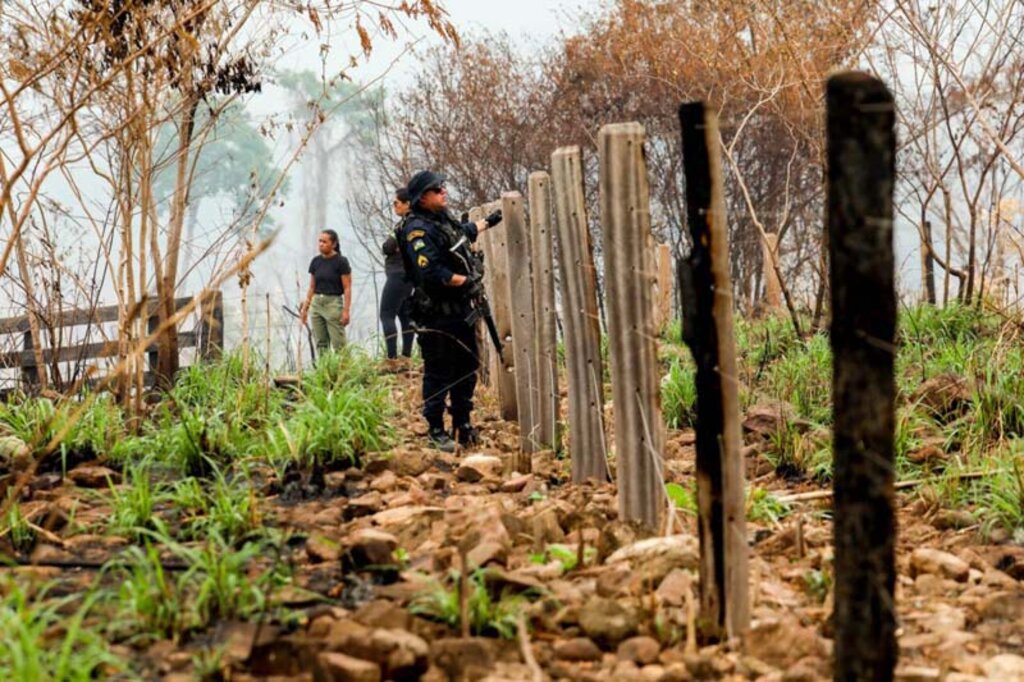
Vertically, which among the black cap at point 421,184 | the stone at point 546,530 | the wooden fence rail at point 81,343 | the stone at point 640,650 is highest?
the black cap at point 421,184

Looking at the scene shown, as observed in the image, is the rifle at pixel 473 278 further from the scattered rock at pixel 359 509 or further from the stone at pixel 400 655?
the stone at pixel 400 655

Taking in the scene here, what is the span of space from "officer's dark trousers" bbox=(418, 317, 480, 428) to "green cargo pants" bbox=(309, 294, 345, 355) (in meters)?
4.43

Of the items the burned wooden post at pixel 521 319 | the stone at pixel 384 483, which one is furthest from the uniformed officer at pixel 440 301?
the stone at pixel 384 483

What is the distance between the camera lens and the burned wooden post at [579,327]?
548cm

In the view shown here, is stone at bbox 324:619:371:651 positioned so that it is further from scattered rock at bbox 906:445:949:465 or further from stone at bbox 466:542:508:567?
scattered rock at bbox 906:445:949:465

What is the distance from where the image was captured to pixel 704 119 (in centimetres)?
304

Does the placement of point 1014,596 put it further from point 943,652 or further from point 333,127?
point 333,127

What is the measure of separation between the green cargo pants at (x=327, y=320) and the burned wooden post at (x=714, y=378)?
8637mm

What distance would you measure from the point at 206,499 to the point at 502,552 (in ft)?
5.41

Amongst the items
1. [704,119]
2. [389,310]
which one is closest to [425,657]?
[704,119]

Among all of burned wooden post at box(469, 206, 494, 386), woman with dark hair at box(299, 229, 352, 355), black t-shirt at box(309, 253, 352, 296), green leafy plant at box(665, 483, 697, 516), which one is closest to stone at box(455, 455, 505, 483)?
green leafy plant at box(665, 483, 697, 516)

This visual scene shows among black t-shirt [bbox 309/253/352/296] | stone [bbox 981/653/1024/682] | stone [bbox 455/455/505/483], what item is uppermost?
black t-shirt [bbox 309/253/352/296]

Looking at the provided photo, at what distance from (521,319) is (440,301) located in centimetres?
51

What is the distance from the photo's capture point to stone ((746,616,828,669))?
2.96 meters
